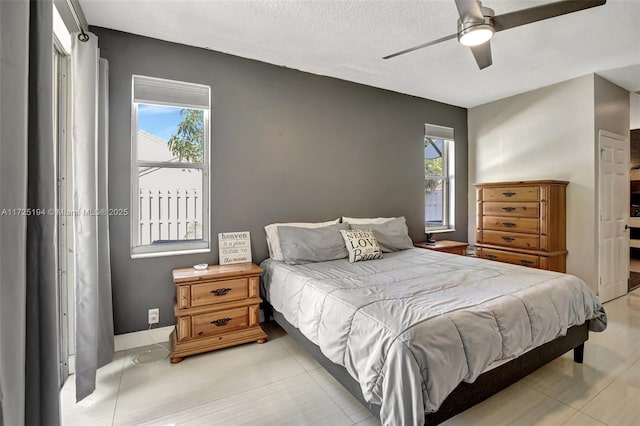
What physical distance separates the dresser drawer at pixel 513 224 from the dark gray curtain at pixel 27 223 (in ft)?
14.1

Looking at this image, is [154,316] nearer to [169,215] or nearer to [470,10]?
[169,215]

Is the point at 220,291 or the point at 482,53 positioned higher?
the point at 482,53

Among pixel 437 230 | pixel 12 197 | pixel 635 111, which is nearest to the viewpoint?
pixel 12 197

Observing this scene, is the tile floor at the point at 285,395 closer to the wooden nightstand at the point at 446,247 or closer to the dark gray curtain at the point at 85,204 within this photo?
the dark gray curtain at the point at 85,204

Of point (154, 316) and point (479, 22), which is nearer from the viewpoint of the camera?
point (479, 22)

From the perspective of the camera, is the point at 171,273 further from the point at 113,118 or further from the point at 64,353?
the point at 113,118

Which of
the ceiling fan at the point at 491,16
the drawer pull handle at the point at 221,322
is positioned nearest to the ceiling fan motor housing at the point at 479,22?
the ceiling fan at the point at 491,16

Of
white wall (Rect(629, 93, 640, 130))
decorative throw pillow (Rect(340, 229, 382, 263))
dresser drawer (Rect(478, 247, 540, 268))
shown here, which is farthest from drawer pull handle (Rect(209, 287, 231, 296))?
white wall (Rect(629, 93, 640, 130))

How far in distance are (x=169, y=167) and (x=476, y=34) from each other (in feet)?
8.68

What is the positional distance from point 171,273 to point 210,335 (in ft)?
2.24

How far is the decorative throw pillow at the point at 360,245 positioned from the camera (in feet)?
9.88

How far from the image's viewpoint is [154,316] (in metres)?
2.75

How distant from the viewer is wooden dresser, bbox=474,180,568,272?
3.61 metres

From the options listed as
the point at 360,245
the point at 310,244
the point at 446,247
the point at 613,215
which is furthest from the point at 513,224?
the point at 310,244
